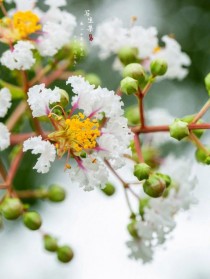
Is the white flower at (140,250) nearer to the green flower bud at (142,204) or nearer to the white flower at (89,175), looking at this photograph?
the green flower bud at (142,204)

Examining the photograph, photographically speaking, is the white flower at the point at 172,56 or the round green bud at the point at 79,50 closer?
the round green bud at the point at 79,50

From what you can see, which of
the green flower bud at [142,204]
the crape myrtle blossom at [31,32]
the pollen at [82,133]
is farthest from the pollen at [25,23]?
the green flower bud at [142,204]

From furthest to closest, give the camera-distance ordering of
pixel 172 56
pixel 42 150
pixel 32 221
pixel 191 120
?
pixel 172 56, pixel 32 221, pixel 191 120, pixel 42 150

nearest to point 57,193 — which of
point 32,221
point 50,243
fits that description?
point 50,243

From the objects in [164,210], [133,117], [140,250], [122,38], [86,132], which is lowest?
[140,250]

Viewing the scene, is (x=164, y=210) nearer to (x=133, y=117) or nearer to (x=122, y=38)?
(x=133, y=117)

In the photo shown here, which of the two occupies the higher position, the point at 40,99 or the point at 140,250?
the point at 40,99

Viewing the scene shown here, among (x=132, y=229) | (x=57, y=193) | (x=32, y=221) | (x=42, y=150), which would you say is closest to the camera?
A: (x=42, y=150)

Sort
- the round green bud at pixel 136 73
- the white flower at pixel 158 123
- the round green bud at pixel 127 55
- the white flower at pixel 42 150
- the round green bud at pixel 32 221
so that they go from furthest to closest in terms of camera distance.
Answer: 1. the white flower at pixel 158 123
2. the round green bud at pixel 127 55
3. the round green bud at pixel 32 221
4. the round green bud at pixel 136 73
5. the white flower at pixel 42 150
